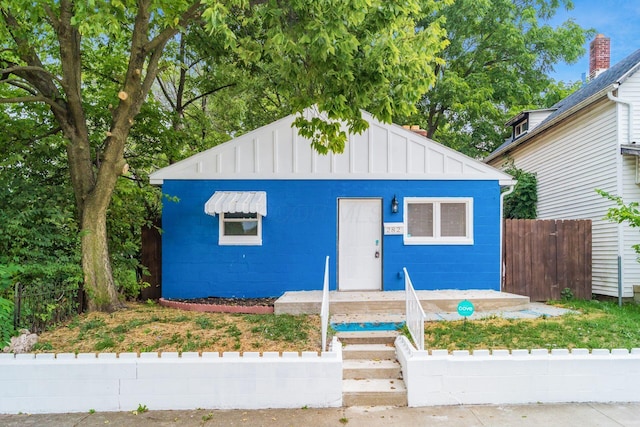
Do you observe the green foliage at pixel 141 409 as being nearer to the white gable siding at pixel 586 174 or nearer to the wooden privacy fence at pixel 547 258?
the wooden privacy fence at pixel 547 258

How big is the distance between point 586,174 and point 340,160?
21.6ft

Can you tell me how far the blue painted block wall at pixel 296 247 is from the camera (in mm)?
8125

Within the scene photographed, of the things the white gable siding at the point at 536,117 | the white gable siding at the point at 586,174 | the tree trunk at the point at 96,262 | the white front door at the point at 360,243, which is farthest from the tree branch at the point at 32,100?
the white gable siding at the point at 536,117

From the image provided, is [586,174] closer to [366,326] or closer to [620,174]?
[620,174]

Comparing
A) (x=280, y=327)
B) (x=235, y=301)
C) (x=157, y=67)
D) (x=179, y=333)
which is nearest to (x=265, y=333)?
(x=280, y=327)

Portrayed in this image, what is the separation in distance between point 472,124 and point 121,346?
17.7m

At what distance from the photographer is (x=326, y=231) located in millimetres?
8172

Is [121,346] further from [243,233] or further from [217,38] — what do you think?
[217,38]

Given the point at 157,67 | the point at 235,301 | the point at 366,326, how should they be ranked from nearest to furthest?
the point at 366,326 → the point at 157,67 → the point at 235,301

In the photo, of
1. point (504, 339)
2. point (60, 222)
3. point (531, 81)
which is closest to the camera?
point (504, 339)

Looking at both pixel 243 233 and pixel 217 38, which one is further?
pixel 217 38

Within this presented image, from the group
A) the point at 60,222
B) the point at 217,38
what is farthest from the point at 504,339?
the point at 217,38

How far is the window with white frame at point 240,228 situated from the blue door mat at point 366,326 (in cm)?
279

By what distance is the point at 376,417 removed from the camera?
4.04 meters
